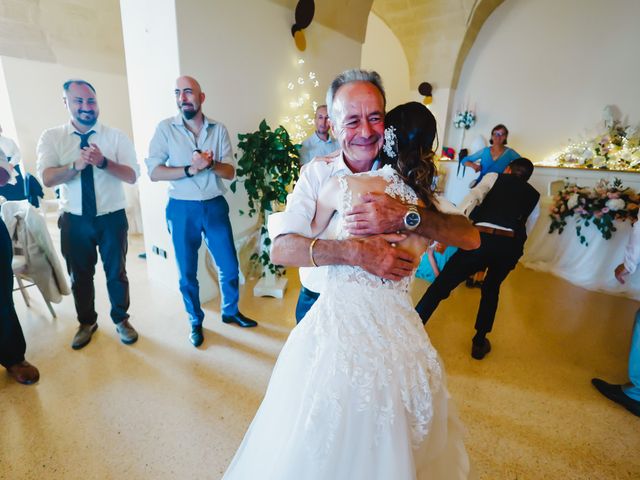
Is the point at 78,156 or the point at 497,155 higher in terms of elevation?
the point at 497,155

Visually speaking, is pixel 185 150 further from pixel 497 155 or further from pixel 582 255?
pixel 582 255

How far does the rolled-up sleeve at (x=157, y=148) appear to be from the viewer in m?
2.20

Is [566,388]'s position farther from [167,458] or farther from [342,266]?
[167,458]

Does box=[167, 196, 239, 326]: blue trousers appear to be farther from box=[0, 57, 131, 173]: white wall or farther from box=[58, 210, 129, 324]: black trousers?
box=[0, 57, 131, 173]: white wall

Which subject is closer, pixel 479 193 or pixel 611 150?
pixel 479 193

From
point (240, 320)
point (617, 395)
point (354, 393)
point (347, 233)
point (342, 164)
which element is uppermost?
point (342, 164)

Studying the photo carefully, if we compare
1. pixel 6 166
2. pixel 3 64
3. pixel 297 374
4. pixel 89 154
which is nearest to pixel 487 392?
Answer: pixel 297 374

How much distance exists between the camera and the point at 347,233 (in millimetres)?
917

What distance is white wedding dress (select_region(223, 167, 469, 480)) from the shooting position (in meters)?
0.79

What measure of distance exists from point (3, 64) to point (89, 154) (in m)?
4.92

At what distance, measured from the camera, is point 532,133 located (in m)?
5.67

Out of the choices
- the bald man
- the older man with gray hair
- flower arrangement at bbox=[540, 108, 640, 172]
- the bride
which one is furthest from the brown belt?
flower arrangement at bbox=[540, 108, 640, 172]

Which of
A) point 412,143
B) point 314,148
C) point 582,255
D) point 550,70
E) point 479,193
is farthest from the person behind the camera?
point 550,70

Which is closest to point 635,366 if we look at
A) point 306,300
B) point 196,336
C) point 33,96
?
point 306,300
